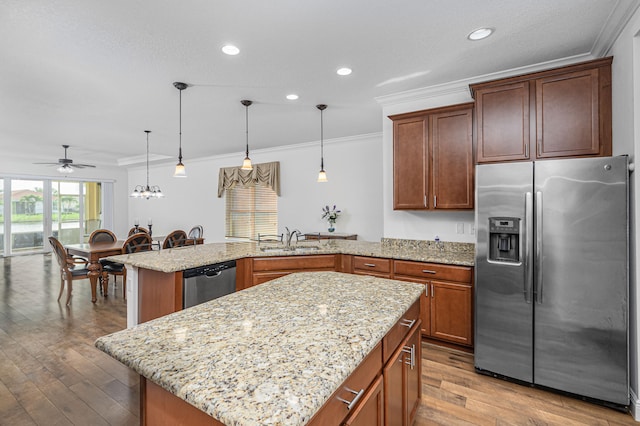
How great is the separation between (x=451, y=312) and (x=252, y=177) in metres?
5.01

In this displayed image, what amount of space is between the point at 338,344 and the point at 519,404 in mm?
1877

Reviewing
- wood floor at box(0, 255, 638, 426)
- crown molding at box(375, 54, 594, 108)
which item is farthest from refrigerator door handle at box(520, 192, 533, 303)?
crown molding at box(375, 54, 594, 108)

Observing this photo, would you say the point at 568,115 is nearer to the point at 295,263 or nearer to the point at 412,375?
the point at 412,375

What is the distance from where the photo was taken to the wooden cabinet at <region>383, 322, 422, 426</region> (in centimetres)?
133

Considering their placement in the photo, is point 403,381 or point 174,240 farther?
point 174,240

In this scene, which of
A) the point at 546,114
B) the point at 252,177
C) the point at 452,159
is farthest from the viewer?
the point at 252,177

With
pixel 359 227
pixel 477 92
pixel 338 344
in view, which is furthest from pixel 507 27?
Answer: pixel 359 227

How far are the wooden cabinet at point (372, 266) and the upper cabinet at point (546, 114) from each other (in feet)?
4.30

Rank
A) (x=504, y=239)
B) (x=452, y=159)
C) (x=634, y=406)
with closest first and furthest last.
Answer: (x=634, y=406) → (x=504, y=239) → (x=452, y=159)

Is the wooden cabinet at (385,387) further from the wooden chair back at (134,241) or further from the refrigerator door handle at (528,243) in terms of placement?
the wooden chair back at (134,241)

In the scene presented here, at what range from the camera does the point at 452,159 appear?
3105 millimetres

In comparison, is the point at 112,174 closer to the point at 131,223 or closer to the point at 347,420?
the point at 131,223

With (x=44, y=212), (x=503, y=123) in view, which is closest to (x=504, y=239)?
(x=503, y=123)

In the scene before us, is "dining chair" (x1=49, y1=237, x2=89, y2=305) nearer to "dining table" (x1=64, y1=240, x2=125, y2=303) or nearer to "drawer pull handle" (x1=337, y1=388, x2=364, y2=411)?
"dining table" (x1=64, y1=240, x2=125, y2=303)
